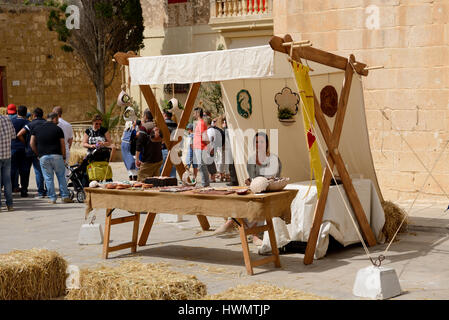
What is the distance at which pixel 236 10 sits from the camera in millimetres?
24625

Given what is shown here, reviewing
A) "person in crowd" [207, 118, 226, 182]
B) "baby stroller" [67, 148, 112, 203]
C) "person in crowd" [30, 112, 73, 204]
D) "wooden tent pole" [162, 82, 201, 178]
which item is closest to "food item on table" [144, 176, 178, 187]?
"wooden tent pole" [162, 82, 201, 178]

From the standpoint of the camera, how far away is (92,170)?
39.0 ft

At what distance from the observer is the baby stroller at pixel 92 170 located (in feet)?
39.0

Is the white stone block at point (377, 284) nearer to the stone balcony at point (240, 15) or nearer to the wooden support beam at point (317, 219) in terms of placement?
the wooden support beam at point (317, 219)

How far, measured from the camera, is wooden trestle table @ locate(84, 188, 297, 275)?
698cm

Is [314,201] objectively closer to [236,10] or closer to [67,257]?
[67,257]

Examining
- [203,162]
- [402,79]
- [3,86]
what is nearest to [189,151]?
[203,162]

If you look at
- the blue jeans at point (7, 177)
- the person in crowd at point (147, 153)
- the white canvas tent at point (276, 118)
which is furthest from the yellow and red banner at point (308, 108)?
the blue jeans at point (7, 177)

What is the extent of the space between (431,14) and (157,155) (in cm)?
462

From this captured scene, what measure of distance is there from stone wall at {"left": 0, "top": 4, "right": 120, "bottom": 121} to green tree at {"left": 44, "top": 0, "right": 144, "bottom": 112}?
951mm

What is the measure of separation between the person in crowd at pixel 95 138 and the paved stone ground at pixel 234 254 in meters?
1.27

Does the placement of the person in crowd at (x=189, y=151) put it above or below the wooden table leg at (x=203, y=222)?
above

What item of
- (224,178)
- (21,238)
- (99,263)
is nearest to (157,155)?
(21,238)

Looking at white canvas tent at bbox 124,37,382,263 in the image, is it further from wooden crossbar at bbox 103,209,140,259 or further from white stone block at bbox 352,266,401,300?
white stone block at bbox 352,266,401,300
